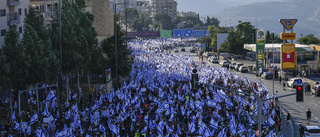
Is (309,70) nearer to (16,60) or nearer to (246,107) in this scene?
(246,107)

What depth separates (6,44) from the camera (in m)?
30.1

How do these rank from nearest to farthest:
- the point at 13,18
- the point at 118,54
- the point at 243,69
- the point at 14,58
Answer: the point at 14,58
the point at 13,18
the point at 118,54
the point at 243,69

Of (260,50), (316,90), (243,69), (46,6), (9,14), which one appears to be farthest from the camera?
(243,69)

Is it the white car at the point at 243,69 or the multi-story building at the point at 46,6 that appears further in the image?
the white car at the point at 243,69

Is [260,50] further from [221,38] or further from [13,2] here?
[221,38]

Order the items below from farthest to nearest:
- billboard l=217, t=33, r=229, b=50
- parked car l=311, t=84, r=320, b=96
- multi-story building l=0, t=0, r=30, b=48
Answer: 1. billboard l=217, t=33, r=229, b=50
2. parked car l=311, t=84, r=320, b=96
3. multi-story building l=0, t=0, r=30, b=48

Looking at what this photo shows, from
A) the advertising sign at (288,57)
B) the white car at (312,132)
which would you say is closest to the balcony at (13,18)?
the white car at (312,132)

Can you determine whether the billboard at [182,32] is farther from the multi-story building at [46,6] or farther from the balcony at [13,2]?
the balcony at [13,2]

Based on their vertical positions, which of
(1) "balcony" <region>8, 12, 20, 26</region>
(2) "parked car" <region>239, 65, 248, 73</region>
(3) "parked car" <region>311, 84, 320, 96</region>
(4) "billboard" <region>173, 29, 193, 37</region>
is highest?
(4) "billboard" <region>173, 29, 193, 37</region>

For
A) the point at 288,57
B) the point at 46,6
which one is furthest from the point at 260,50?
the point at 46,6

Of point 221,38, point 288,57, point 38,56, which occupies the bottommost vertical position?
point 288,57

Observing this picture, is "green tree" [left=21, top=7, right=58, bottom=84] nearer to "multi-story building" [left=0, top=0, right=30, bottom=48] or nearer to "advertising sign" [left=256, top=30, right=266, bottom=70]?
"multi-story building" [left=0, top=0, right=30, bottom=48]

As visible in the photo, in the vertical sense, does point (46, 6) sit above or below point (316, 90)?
above

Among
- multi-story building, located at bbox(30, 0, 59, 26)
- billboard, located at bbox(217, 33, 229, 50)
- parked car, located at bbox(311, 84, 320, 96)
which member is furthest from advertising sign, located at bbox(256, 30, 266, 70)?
billboard, located at bbox(217, 33, 229, 50)
